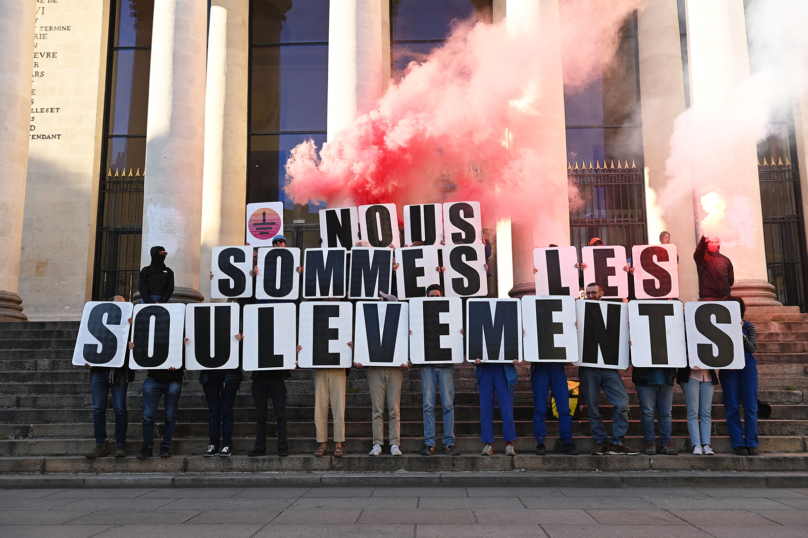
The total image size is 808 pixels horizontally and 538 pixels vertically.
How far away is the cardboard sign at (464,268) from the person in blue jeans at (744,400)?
3.93 meters

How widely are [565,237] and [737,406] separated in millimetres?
5547

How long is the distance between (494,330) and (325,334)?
7.92 feet

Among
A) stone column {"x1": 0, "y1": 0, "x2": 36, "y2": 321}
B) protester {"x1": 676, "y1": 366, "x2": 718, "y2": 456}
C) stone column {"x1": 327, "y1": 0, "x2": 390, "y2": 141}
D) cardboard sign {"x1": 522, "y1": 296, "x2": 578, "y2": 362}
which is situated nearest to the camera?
protester {"x1": 676, "y1": 366, "x2": 718, "y2": 456}

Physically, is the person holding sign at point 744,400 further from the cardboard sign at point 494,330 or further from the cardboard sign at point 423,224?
the cardboard sign at point 423,224

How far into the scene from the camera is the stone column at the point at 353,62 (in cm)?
1467

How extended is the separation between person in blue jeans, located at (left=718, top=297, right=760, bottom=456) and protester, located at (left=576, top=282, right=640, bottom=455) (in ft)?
4.40

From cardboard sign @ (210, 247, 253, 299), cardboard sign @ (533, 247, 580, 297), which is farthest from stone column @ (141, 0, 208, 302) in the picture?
cardboard sign @ (533, 247, 580, 297)

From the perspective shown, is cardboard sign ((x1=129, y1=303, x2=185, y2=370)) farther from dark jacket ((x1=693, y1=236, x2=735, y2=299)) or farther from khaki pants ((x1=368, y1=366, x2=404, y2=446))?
dark jacket ((x1=693, y1=236, x2=735, y2=299))

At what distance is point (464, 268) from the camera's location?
11.4 meters

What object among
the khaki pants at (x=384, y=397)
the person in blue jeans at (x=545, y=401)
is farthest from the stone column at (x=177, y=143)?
the person in blue jeans at (x=545, y=401)

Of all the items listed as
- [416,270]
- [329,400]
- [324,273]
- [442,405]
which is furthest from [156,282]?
[442,405]

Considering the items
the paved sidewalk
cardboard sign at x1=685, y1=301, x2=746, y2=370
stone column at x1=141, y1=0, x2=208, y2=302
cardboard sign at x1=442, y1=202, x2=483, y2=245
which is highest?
stone column at x1=141, y1=0, x2=208, y2=302

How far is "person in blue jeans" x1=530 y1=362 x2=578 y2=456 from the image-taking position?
9156 millimetres

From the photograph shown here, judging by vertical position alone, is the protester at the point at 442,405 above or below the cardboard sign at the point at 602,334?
below
